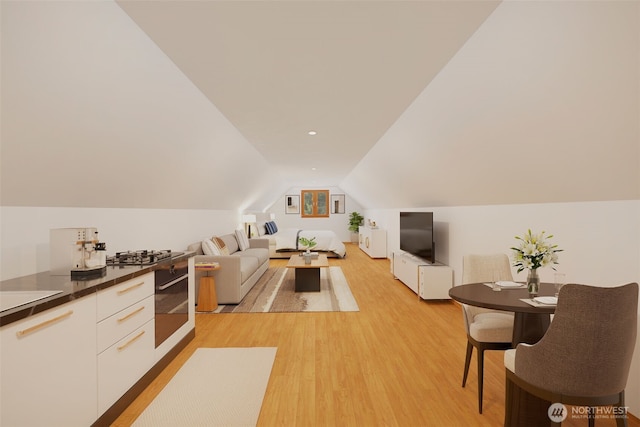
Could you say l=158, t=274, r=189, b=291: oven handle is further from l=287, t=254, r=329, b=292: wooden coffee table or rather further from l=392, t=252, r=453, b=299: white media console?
l=392, t=252, r=453, b=299: white media console

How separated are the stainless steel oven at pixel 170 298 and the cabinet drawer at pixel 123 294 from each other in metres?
0.16

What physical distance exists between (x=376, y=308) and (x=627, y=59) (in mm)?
3695

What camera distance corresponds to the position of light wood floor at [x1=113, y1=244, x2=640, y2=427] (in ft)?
7.18

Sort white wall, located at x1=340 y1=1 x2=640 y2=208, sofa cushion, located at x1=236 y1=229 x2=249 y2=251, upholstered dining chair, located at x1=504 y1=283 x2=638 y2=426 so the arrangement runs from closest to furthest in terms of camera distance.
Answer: upholstered dining chair, located at x1=504 y1=283 x2=638 y2=426, white wall, located at x1=340 y1=1 x2=640 y2=208, sofa cushion, located at x1=236 y1=229 x2=249 y2=251

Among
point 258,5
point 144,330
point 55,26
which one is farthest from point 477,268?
point 55,26

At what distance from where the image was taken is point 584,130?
204 cm

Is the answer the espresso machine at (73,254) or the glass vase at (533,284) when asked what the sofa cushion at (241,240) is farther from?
the glass vase at (533,284)

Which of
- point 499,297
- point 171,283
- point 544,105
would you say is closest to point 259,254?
point 171,283

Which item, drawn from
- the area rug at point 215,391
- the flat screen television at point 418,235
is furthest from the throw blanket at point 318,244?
the area rug at point 215,391

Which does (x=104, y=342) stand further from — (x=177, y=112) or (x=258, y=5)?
(x=258, y=5)

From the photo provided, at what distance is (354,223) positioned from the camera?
40.9ft

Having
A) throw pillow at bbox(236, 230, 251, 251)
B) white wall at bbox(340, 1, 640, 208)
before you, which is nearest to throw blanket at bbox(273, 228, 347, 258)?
throw pillow at bbox(236, 230, 251, 251)

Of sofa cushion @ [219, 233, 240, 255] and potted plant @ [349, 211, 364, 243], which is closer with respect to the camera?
sofa cushion @ [219, 233, 240, 255]

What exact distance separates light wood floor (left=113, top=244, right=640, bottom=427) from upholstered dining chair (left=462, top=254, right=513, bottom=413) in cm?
28
